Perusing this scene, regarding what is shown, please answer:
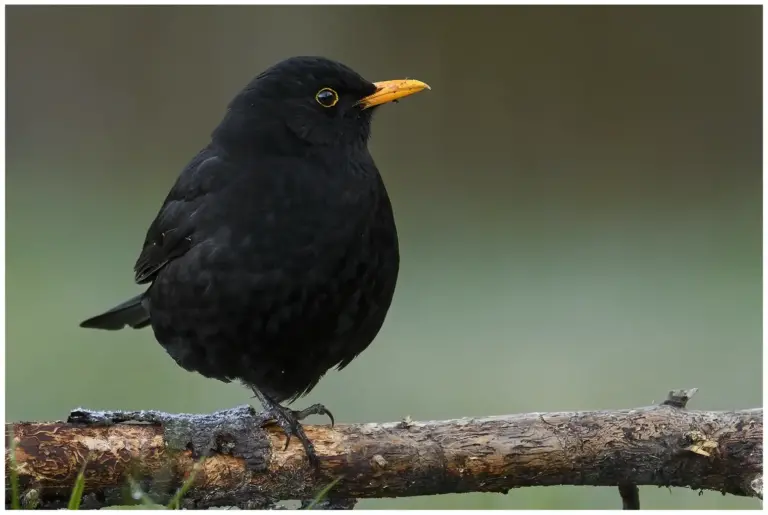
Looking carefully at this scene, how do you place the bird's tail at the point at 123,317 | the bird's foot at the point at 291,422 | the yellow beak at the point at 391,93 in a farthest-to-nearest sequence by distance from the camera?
the bird's tail at the point at 123,317, the yellow beak at the point at 391,93, the bird's foot at the point at 291,422

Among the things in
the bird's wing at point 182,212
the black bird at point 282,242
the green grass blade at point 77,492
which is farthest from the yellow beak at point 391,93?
the green grass blade at point 77,492

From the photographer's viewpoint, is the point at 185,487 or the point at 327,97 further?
the point at 327,97

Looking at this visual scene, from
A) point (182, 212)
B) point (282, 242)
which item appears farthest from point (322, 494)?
point (182, 212)

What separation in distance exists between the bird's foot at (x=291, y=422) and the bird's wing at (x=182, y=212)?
57 centimetres

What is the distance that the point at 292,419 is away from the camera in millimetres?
2432

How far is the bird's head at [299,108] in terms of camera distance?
278 cm

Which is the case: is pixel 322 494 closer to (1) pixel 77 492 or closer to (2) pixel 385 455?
(2) pixel 385 455

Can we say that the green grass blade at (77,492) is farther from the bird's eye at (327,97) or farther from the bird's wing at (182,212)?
the bird's eye at (327,97)

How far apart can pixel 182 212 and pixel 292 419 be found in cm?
80

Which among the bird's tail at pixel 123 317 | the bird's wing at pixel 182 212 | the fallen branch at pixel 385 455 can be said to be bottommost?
the fallen branch at pixel 385 455

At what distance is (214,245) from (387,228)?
51 centimetres

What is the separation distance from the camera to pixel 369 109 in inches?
115

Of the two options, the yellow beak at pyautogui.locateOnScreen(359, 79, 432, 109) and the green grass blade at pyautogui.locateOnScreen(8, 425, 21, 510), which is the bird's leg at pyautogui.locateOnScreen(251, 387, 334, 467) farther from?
the yellow beak at pyautogui.locateOnScreen(359, 79, 432, 109)

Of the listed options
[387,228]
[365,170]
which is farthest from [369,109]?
[387,228]
